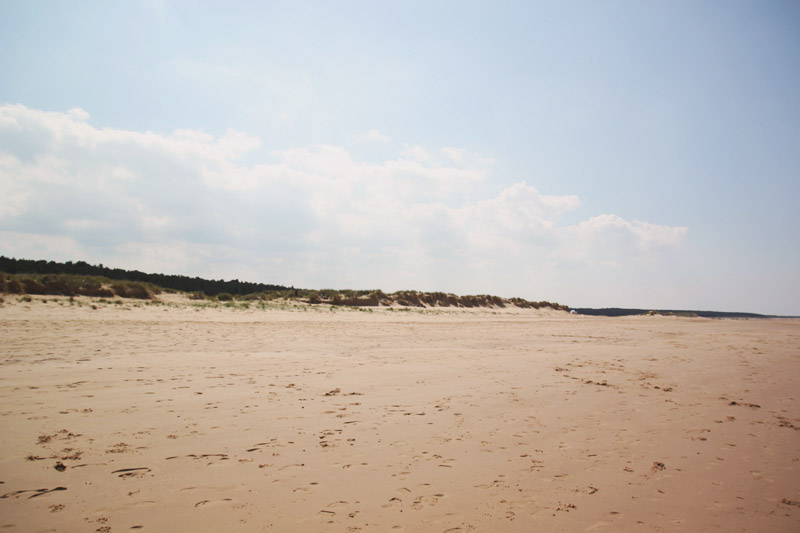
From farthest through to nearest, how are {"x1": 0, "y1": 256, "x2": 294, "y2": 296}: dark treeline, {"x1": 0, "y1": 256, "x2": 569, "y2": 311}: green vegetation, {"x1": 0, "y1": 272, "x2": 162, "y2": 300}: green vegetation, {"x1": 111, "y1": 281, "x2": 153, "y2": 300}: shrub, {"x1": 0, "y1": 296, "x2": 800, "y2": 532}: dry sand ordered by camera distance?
{"x1": 0, "y1": 256, "x2": 294, "y2": 296}: dark treeline, {"x1": 111, "y1": 281, "x2": 153, "y2": 300}: shrub, {"x1": 0, "y1": 256, "x2": 569, "y2": 311}: green vegetation, {"x1": 0, "y1": 272, "x2": 162, "y2": 300}: green vegetation, {"x1": 0, "y1": 296, "x2": 800, "y2": 532}: dry sand

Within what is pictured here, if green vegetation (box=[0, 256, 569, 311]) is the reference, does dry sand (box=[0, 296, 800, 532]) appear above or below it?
below

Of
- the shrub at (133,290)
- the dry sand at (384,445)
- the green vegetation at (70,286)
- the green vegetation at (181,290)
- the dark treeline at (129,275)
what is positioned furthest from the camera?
the dark treeline at (129,275)

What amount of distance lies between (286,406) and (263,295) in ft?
105

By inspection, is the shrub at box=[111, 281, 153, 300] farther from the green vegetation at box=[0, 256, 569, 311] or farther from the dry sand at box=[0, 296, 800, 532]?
the dry sand at box=[0, 296, 800, 532]

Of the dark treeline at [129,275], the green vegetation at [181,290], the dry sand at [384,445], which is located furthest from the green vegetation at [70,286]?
the dry sand at [384,445]

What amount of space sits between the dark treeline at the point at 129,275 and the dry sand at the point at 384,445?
33078 mm

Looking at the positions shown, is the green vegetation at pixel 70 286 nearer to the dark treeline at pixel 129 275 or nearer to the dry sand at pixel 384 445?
the dark treeline at pixel 129 275

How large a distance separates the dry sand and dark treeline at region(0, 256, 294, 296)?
33.1 m

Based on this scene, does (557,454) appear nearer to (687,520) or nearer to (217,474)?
(687,520)

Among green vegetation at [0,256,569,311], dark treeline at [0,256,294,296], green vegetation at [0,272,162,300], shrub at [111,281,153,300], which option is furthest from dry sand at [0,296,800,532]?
dark treeline at [0,256,294,296]

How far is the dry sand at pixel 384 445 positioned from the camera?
3076 millimetres

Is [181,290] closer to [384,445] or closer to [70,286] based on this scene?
[70,286]

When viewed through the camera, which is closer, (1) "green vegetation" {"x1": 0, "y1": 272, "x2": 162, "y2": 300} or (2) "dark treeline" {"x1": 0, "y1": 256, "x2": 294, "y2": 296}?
(1) "green vegetation" {"x1": 0, "y1": 272, "x2": 162, "y2": 300}

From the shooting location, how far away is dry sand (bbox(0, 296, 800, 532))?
10.1 ft
